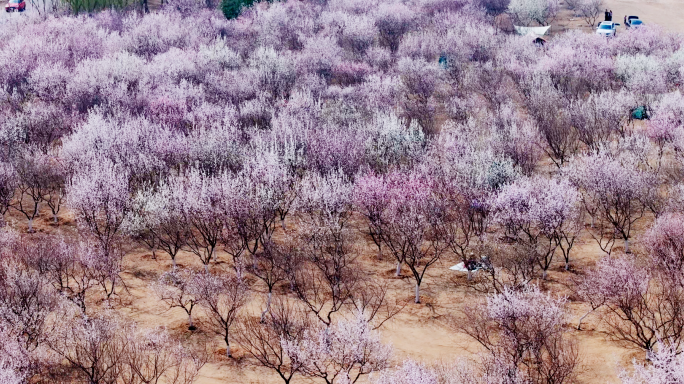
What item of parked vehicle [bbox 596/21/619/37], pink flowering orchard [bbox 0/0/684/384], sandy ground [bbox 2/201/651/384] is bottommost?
sandy ground [bbox 2/201/651/384]

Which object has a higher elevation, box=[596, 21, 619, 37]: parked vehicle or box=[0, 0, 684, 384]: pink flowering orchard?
box=[596, 21, 619, 37]: parked vehicle

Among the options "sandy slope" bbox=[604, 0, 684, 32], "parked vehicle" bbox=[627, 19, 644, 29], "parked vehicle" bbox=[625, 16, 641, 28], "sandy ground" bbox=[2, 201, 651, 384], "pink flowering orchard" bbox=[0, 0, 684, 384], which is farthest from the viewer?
"sandy slope" bbox=[604, 0, 684, 32]

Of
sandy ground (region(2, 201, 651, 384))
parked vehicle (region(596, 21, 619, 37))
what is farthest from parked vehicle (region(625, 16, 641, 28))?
sandy ground (region(2, 201, 651, 384))

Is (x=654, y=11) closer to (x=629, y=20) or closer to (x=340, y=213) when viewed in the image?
(x=629, y=20)

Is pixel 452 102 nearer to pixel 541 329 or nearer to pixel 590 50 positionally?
pixel 590 50

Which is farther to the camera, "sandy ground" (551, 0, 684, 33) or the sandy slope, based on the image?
the sandy slope

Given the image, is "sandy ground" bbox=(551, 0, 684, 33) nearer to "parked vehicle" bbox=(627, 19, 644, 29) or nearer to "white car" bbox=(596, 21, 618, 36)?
"parked vehicle" bbox=(627, 19, 644, 29)

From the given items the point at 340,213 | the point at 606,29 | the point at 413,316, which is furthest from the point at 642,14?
the point at 413,316

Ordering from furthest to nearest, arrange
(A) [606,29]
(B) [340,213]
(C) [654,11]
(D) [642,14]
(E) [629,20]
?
(C) [654,11], (D) [642,14], (E) [629,20], (A) [606,29], (B) [340,213]
